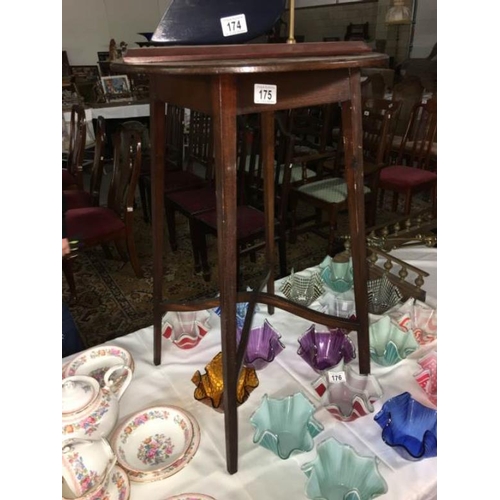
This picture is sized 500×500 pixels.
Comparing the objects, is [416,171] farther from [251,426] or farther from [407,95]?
[251,426]

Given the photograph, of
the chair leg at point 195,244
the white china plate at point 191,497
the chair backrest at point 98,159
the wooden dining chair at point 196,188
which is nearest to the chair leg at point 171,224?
the wooden dining chair at point 196,188

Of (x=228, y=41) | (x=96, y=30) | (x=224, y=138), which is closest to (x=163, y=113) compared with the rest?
(x=228, y=41)

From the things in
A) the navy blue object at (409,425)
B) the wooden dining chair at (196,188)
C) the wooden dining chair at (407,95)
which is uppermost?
the wooden dining chair at (407,95)

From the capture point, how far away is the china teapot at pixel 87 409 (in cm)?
66

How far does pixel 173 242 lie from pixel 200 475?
6.45ft

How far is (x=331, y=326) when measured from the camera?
0.89 meters

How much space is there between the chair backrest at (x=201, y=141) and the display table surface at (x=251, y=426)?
1493 millimetres

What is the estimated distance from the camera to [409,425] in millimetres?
712

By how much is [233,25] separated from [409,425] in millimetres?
695

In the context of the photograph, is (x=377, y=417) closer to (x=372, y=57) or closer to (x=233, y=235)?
(x=233, y=235)

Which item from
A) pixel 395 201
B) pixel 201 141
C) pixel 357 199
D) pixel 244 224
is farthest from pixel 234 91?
pixel 395 201

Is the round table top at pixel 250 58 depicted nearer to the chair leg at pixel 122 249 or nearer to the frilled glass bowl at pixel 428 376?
the frilled glass bowl at pixel 428 376

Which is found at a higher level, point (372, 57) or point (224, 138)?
point (372, 57)
